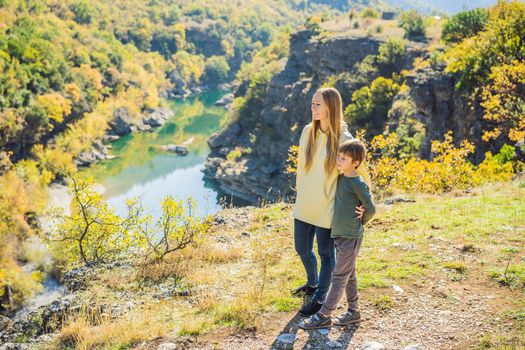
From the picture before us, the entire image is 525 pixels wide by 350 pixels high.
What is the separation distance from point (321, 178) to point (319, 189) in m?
0.15

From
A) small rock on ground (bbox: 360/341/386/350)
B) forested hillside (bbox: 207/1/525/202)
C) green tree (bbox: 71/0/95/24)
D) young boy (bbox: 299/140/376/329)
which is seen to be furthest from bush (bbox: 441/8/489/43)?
green tree (bbox: 71/0/95/24)

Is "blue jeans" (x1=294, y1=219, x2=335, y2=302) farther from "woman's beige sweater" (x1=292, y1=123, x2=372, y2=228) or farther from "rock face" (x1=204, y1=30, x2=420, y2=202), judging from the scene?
"rock face" (x1=204, y1=30, x2=420, y2=202)

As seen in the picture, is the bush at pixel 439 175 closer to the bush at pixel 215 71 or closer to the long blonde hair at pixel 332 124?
the long blonde hair at pixel 332 124

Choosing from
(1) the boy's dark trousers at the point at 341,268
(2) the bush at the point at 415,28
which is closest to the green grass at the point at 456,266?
(1) the boy's dark trousers at the point at 341,268

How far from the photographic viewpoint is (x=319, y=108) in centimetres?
660

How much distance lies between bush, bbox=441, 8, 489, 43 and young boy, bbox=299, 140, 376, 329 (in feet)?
148

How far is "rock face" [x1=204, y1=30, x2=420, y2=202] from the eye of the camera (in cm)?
6406

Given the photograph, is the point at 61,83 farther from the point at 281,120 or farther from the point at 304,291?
the point at 304,291

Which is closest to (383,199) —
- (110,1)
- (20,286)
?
(20,286)

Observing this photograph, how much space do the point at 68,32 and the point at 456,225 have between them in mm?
106343

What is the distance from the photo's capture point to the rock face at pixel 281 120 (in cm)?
6406

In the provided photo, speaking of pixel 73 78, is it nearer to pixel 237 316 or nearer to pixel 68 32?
pixel 68 32

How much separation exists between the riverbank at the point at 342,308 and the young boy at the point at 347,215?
767 mm

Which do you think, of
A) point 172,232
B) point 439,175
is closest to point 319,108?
→ point 172,232
